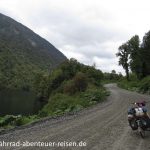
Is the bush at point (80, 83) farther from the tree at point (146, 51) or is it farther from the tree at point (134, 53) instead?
the tree at point (134, 53)

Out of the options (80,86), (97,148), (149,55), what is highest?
(149,55)

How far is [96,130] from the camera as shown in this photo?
20.3 metres

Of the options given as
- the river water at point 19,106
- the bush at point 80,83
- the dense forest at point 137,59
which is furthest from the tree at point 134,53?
the river water at point 19,106

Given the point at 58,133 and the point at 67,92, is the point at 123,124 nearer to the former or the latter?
the point at 58,133

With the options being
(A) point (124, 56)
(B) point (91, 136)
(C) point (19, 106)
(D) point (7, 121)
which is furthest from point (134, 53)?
(B) point (91, 136)

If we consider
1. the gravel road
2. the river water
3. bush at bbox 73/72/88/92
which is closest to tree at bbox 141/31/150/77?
bush at bbox 73/72/88/92

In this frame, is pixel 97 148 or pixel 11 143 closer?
pixel 97 148

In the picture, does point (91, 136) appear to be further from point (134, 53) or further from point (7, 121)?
point (134, 53)

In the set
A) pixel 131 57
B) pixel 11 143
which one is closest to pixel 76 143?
pixel 11 143

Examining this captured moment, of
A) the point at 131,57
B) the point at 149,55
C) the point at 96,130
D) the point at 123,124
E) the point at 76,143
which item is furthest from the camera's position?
the point at 131,57

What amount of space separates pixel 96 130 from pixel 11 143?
5.93m

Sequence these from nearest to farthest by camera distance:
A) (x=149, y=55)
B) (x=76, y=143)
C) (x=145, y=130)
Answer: (x=76, y=143) → (x=145, y=130) → (x=149, y=55)

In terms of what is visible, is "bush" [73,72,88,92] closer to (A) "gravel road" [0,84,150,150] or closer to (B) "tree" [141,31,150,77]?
(B) "tree" [141,31,150,77]

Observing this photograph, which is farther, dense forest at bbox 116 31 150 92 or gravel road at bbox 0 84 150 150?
dense forest at bbox 116 31 150 92
